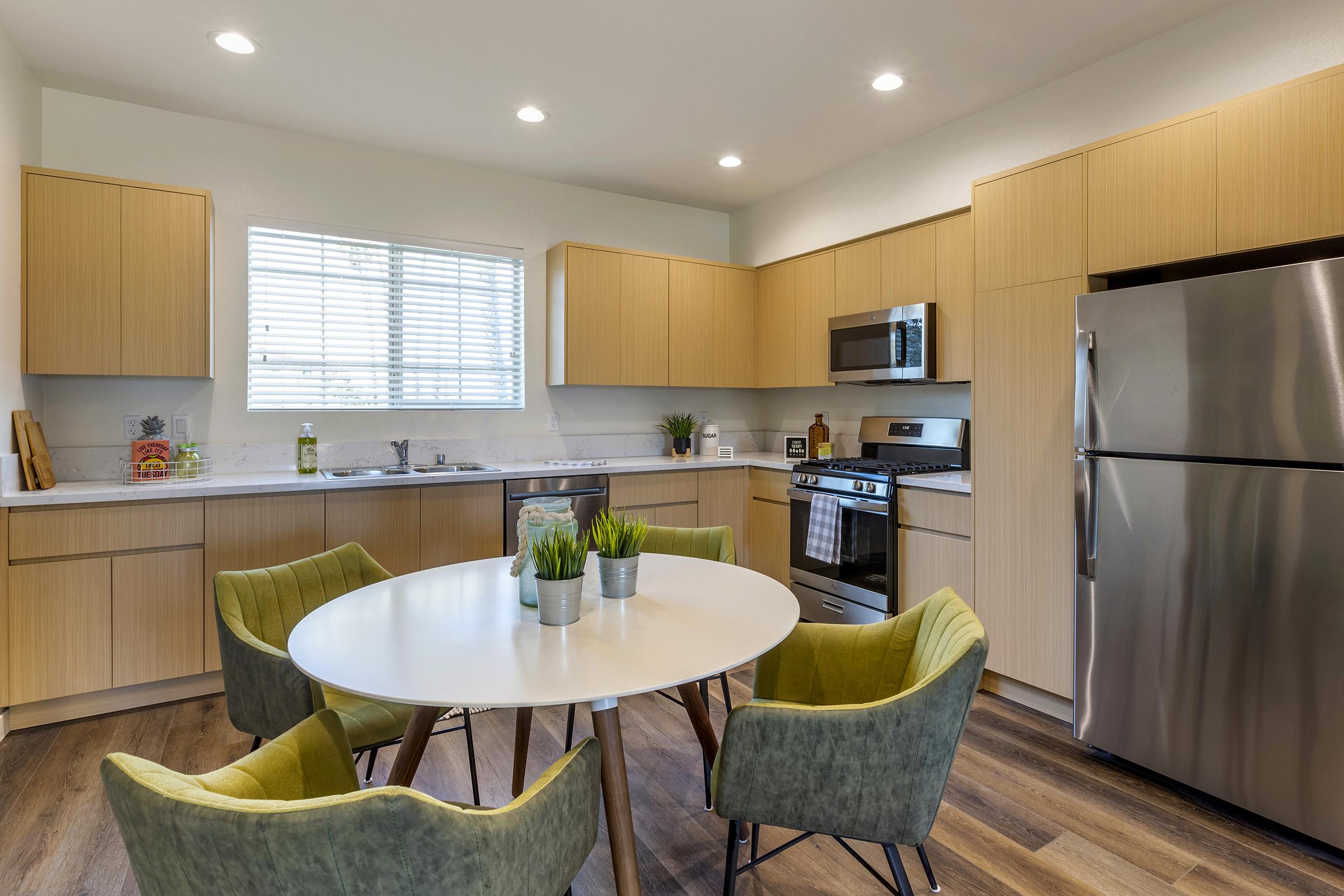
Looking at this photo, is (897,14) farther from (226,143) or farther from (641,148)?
(226,143)

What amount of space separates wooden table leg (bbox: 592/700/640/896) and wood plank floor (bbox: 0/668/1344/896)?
0.51 metres

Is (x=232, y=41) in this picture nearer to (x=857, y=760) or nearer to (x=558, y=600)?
(x=558, y=600)

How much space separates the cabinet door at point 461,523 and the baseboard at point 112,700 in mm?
988

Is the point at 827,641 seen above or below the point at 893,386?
below

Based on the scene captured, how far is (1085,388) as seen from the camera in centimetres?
241

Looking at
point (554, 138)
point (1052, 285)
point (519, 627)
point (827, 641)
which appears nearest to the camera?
point (519, 627)

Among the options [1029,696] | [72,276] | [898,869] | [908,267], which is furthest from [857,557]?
[72,276]

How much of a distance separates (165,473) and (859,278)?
11.8 ft

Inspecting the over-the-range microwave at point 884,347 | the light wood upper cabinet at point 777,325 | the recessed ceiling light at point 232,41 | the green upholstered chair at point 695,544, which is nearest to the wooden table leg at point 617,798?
the green upholstered chair at point 695,544

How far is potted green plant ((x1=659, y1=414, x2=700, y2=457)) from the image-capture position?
462cm

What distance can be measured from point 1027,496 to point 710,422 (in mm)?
2462

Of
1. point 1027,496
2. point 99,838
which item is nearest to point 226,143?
point 99,838

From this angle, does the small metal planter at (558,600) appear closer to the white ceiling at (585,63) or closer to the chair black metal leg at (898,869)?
the chair black metal leg at (898,869)

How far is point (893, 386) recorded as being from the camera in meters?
4.00
